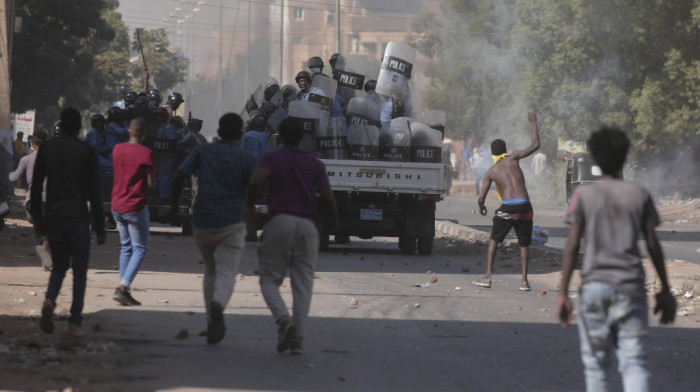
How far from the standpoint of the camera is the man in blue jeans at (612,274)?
5617 millimetres

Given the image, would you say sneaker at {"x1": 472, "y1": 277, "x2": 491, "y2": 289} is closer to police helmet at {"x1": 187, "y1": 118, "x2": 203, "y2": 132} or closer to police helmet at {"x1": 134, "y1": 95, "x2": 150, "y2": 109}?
police helmet at {"x1": 187, "y1": 118, "x2": 203, "y2": 132}

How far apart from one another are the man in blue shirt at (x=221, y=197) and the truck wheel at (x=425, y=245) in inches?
393

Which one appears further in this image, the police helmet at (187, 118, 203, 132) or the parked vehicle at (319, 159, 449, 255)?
the police helmet at (187, 118, 203, 132)

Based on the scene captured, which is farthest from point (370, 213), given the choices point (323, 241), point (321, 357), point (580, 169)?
point (580, 169)

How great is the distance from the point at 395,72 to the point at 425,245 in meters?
3.02

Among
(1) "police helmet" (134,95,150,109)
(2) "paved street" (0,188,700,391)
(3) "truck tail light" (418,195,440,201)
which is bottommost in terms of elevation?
(2) "paved street" (0,188,700,391)

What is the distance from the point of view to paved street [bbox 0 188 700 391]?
7.36 m

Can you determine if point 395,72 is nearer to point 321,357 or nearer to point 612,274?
point 321,357

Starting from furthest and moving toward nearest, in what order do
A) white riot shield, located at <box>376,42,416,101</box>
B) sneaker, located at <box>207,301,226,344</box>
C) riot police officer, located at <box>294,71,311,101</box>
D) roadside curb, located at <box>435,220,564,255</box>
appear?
1. roadside curb, located at <box>435,220,564,255</box>
2. white riot shield, located at <box>376,42,416,101</box>
3. riot police officer, located at <box>294,71,311,101</box>
4. sneaker, located at <box>207,301,226,344</box>

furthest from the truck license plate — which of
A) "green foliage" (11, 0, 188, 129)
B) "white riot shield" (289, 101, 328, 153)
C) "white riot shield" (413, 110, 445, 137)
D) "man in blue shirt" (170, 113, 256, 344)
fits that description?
"green foliage" (11, 0, 188, 129)

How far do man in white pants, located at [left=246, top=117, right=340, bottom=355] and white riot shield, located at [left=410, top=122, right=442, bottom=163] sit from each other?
→ 988 cm

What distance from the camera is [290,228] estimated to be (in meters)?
8.34

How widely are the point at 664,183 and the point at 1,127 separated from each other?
836 inches

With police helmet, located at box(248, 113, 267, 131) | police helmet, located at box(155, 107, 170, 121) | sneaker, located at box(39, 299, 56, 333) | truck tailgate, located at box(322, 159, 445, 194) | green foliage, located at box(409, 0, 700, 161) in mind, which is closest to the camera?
sneaker, located at box(39, 299, 56, 333)
